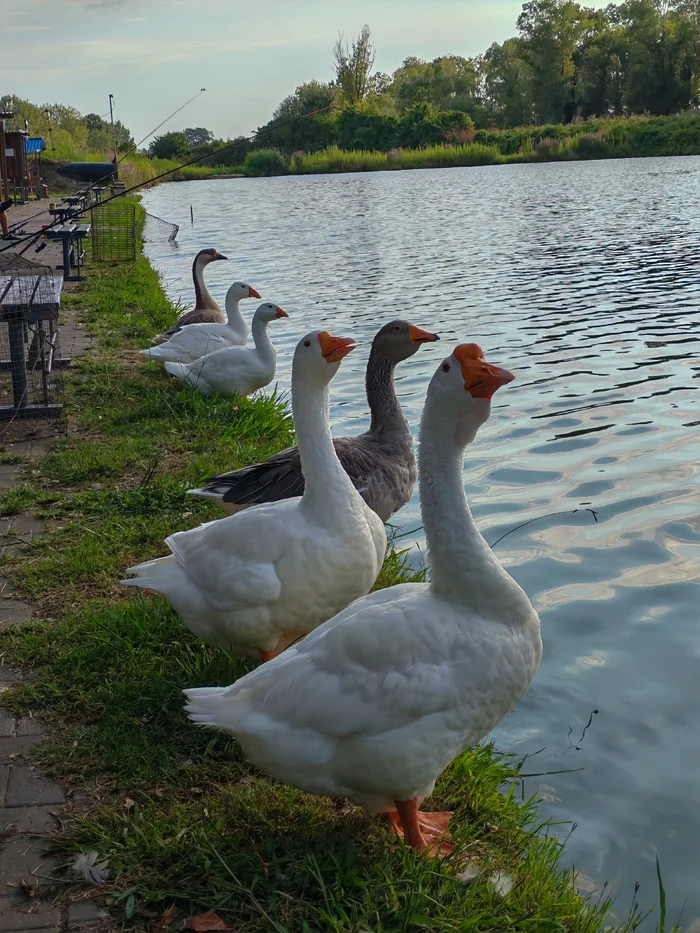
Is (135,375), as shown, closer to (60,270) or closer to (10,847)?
(10,847)

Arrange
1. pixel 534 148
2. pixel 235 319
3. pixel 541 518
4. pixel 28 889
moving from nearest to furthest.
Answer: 1. pixel 28 889
2. pixel 541 518
3. pixel 235 319
4. pixel 534 148

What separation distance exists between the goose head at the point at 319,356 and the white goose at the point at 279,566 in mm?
240

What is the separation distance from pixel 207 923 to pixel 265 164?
198 feet

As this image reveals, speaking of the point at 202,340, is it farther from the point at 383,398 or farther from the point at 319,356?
Result: the point at 319,356

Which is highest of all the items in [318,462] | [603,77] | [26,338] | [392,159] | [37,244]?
[603,77]

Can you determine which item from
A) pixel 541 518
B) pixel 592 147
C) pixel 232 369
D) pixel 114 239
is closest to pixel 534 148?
pixel 592 147

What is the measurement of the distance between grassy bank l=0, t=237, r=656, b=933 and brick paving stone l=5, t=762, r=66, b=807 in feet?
0.19

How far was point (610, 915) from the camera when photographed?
3053 millimetres

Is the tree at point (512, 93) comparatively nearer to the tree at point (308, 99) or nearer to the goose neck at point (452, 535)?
the tree at point (308, 99)

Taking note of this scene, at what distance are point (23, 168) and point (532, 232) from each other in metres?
13.2

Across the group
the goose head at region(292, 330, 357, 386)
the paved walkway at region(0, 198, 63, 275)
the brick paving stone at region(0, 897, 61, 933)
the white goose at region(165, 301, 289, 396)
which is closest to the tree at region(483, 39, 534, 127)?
the paved walkway at region(0, 198, 63, 275)

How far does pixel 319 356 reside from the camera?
13.2 ft

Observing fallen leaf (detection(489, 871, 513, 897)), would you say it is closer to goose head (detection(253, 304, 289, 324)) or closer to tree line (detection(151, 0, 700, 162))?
goose head (detection(253, 304, 289, 324))

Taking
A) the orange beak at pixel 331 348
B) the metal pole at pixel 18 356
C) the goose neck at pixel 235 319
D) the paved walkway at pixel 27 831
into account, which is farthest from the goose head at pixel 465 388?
the goose neck at pixel 235 319
